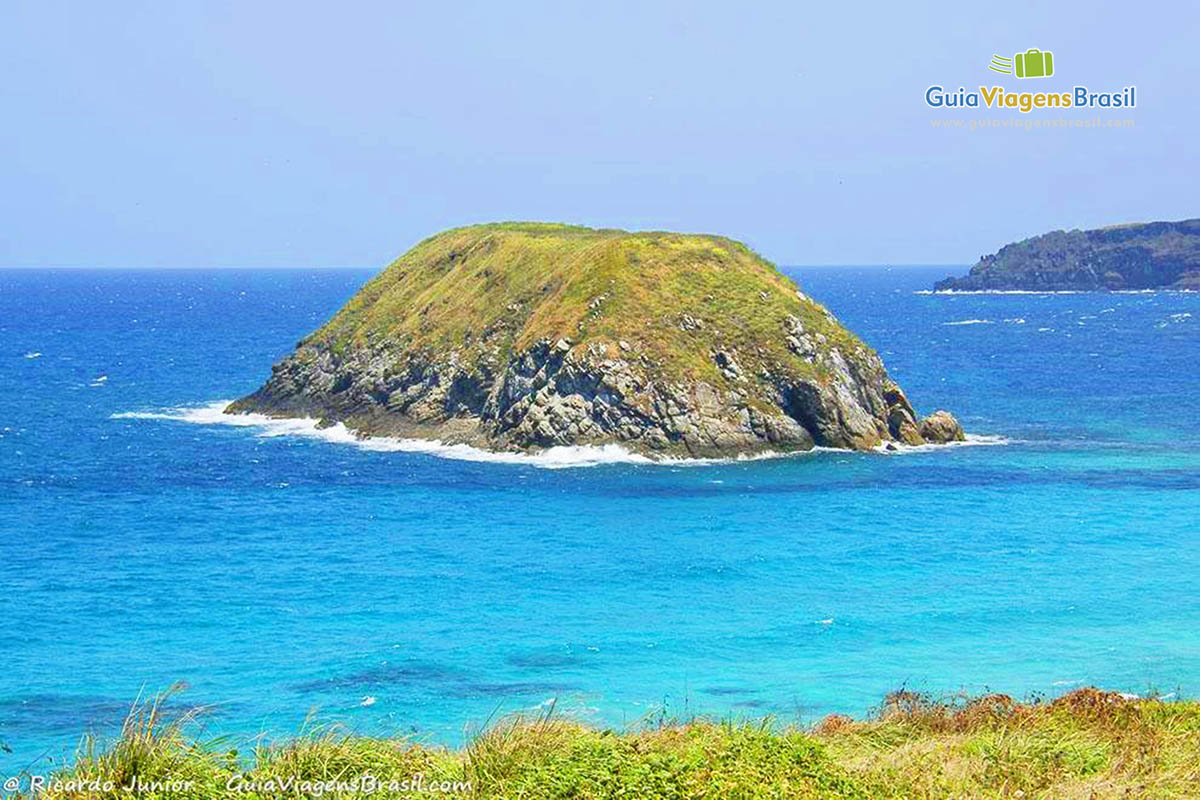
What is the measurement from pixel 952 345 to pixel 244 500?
110m

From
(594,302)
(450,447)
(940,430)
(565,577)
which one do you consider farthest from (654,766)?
(940,430)

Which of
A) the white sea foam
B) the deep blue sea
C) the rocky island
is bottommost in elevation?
the deep blue sea

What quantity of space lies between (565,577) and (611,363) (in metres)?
28.5

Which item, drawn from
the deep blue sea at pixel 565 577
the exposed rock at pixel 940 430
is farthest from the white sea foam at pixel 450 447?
the deep blue sea at pixel 565 577

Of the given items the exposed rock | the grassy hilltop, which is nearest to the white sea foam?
the exposed rock

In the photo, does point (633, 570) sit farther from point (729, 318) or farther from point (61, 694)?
point (729, 318)

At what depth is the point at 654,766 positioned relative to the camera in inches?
742

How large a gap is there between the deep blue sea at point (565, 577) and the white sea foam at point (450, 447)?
925mm

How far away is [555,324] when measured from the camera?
260 ft

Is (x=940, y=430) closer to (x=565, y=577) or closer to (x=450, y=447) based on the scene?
(x=450, y=447)

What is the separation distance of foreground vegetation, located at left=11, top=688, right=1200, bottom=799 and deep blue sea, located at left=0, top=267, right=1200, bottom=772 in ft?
14.4

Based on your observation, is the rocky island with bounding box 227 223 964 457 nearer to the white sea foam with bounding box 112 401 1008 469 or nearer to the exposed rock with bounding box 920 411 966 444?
the exposed rock with bounding box 920 411 966 444

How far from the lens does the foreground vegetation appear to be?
57.6ft

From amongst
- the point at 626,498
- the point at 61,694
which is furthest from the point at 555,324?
the point at 61,694
